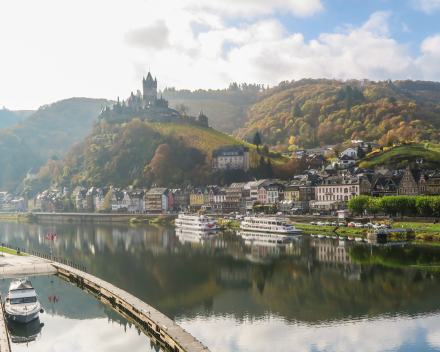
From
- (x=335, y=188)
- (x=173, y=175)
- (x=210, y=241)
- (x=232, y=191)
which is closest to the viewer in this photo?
(x=210, y=241)

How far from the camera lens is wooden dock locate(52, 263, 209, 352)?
20169 mm

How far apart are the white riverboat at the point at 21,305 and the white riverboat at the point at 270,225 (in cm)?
4383

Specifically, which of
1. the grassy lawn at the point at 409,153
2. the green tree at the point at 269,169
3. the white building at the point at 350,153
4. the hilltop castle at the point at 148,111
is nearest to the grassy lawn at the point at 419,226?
the grassy lawn at the point at 409,153

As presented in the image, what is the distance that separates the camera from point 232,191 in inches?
4146

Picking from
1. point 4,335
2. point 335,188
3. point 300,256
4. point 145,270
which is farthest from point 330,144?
point 4,335

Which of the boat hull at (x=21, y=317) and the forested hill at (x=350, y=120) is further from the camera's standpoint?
the forested hill at (x=350, y=120)

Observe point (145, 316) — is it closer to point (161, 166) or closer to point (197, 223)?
point (197, 223)

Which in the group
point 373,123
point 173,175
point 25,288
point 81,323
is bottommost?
point 81,323

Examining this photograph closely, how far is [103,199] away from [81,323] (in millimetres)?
98842

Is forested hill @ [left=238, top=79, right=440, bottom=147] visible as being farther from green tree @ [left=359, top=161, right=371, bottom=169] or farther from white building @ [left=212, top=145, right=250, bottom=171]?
white building @ [left=212, top=145, right=250, bottom=171]

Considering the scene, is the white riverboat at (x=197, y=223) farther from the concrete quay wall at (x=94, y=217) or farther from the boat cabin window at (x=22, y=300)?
the boat cabin window at (x=22, y=300)

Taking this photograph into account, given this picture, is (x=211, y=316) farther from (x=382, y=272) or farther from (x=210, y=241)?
(x=210, y=241)

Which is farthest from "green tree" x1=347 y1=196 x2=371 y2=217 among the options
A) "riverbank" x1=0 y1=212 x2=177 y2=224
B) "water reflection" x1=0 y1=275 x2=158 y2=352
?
"water reflection" x1=0 y1=275 x2=158 y2=352

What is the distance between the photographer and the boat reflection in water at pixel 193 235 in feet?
213
